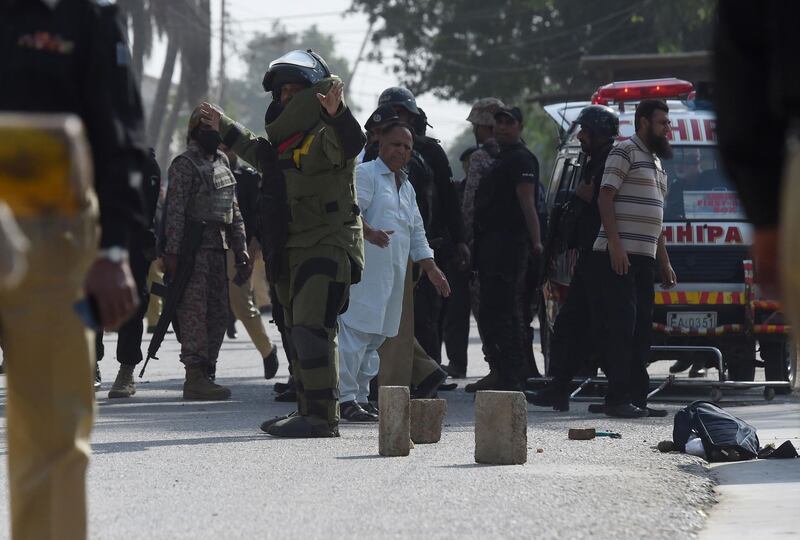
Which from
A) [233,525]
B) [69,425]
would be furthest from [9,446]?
[233,525]

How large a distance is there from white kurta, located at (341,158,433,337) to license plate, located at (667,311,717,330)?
2.41m

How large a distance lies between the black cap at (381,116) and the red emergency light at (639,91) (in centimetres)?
301

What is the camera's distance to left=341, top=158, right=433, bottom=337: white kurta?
10.4m

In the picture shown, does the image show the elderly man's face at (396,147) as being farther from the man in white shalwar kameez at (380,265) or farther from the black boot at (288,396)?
the black boot at (288,396)

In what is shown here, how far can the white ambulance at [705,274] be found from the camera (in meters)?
12.2

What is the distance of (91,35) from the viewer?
4.26 m

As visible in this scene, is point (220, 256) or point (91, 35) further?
point (220, 256)

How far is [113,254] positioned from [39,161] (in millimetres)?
777

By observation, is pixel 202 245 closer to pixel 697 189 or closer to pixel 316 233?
pixel 316 233

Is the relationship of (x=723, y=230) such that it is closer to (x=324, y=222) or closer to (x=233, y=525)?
(x=324, y=222)

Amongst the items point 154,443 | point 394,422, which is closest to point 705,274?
point 394,422

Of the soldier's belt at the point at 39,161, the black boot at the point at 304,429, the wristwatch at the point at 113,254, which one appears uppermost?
the soldier's belt at the point at 39,161

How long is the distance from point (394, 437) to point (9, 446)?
420 cm

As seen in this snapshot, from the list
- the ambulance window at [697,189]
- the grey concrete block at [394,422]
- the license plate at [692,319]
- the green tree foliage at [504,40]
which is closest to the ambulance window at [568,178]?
the ambulance window at [697,189]
